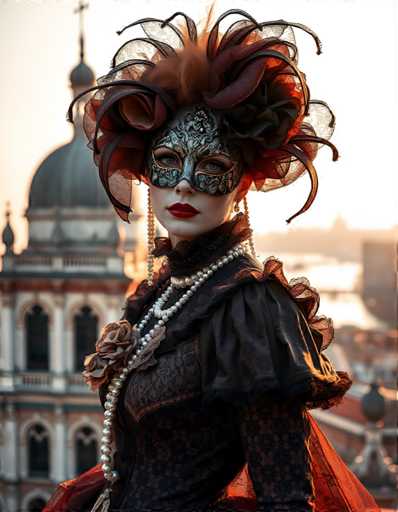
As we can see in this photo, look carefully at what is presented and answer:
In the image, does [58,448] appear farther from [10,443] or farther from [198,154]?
[198,154]

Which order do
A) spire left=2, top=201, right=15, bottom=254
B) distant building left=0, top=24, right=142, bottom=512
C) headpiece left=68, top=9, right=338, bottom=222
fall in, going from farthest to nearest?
spire left=2, top=201, right=15, bottom=254, distant building left=0, top=24, right=142, bottom=512, headpiece left=68, top=9, right=338, bottom=222

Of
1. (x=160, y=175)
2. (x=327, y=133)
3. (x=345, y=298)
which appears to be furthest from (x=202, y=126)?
(x=345, y=298)

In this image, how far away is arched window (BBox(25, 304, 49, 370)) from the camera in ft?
71.6

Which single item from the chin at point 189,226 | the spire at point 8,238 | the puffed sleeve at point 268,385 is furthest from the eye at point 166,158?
the spire at point 8,238

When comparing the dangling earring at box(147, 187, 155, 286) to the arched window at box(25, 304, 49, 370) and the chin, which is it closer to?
the chin

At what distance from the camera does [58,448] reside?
2139cm

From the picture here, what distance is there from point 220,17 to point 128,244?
19.8m

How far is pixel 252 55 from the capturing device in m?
2.56

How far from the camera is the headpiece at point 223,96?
2.60 m

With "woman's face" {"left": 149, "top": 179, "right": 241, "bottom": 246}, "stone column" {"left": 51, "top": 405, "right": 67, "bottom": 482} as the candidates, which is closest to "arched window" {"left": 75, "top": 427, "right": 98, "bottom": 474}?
"stone column" {"left": 51, "top": 405, "right": 67, "bottom": 482}

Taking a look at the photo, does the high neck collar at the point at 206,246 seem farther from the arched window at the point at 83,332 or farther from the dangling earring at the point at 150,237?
the arched window at the point at 83,332

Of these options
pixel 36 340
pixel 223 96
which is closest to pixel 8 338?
pixel 36 340

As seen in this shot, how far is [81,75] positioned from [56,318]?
15.3 ft

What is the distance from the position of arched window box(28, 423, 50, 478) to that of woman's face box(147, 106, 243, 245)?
1950cm
